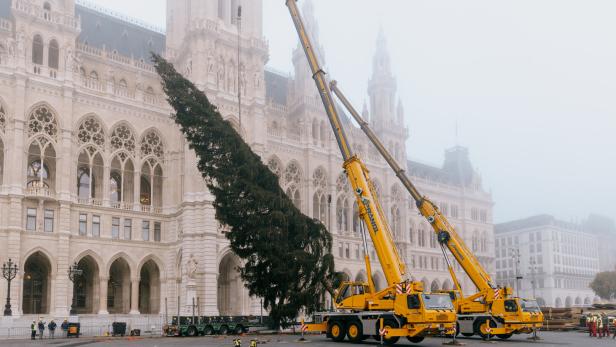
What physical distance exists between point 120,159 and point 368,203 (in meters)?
31.8

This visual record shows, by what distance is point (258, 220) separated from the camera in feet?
117

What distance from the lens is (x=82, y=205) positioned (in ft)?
174

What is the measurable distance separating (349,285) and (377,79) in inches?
2276

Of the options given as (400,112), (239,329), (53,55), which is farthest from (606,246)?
(53,55)

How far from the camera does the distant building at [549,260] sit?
128 m

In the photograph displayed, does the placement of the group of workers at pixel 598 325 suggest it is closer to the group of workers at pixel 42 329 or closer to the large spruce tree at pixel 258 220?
the large spruce tree at pixel 258 220

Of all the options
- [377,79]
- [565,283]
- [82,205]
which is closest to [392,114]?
[377,79]

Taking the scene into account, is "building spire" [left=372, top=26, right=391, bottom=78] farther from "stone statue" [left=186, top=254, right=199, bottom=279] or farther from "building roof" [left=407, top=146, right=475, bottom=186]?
"stone statue" [left=186, top=254, right=199, bottom=279]

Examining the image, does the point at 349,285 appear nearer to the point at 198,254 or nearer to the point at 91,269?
the point at 198,254

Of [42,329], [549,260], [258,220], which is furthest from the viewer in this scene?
[549,260]

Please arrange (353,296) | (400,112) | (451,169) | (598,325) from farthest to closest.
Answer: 1. (451,169)
2. (400,112)
3. (598,325)
4. (353,296)

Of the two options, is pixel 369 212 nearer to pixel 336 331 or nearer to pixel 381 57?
pixel 336 331

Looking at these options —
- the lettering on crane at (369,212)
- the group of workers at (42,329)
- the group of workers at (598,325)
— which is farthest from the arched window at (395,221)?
the lettering on crane at (369,212)

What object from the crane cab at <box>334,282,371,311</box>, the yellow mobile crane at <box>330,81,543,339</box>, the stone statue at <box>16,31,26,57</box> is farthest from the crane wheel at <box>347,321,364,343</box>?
the stone statue at <box>16,31,26,57</box>
